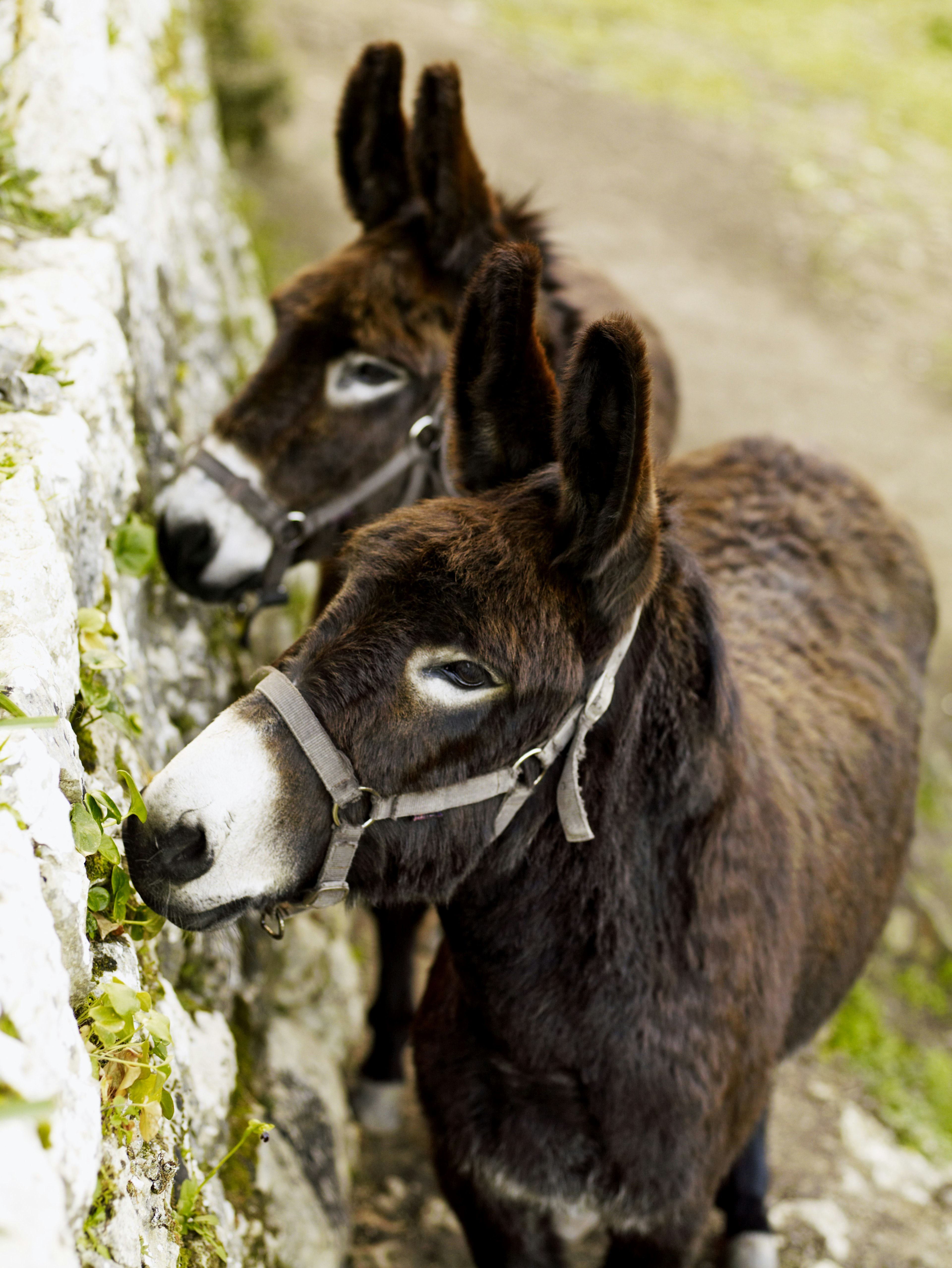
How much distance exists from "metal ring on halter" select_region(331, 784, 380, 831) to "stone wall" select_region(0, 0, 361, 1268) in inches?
15.3

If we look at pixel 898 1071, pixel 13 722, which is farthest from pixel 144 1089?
pixel 898 1071

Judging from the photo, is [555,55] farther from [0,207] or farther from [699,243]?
[0,207]

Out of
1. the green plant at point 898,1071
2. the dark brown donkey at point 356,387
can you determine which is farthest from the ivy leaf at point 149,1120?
the green plant at point 898,1071

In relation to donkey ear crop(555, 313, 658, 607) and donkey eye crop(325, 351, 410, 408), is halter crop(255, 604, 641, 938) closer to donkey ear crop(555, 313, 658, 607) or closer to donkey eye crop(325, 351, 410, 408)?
donkey ear crop(555, 313, 658, 607)

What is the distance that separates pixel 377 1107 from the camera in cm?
346

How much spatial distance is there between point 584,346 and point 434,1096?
5.84 feet

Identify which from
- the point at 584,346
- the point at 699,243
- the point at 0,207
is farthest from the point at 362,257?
the point at 699,243

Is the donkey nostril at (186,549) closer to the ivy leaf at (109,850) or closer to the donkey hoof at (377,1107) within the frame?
the ivy leaf at (109,850)

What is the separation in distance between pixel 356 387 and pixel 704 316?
20.8 ft

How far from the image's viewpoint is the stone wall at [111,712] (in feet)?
4.12

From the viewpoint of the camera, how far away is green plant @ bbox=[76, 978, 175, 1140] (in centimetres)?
143

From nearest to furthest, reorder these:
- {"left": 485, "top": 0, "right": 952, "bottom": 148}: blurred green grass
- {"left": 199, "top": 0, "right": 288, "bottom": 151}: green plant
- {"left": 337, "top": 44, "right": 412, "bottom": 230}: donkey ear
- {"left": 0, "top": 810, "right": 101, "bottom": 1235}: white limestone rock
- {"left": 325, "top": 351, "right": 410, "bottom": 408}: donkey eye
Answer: {"left": 0, "top": 810, "right": 101, "bottom": 1235}: white limestone rock < {"left": 325, "top": 351, "right": 410, "bottom": 408}: donkey eye < {"left": 337, "top": 44, "right": 412, "bottom": 230}: donkey ear < {"left": 199, "top": 0, "right": 288, "bottom": 151}: green plant < {"left": 485, "top": 0, "right": 952, "bottom": 148}: blurred green grass

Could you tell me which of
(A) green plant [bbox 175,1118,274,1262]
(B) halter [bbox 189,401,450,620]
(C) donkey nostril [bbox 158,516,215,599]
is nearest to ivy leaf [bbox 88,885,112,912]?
(A) green plant [bbox 175,1118,274,1262]

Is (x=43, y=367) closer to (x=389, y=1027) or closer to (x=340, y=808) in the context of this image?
(x=340, y=808)
